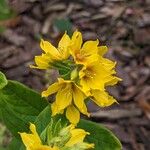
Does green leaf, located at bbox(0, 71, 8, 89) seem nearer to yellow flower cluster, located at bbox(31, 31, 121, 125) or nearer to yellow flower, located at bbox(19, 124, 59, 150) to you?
yellow flower cluster, located at bbox(31, 31, 121, 125)

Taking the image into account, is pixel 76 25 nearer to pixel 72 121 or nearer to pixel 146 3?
pixel 146 3

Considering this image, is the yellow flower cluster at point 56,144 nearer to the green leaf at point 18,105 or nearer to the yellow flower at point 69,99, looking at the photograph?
the yellow flower at point 69,99

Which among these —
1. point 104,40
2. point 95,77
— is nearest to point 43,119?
point 95,77

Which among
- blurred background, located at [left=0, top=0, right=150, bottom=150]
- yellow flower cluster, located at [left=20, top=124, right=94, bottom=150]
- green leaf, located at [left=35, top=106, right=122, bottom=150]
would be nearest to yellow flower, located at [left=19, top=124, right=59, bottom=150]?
yellow flower cluster, located at [left=20, top=124, right=94, bottom=150]

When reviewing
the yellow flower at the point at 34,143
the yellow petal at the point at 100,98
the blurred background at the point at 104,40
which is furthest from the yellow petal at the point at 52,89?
the blurred background at the point at 104,40

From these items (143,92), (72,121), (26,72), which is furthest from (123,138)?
(72,121)
